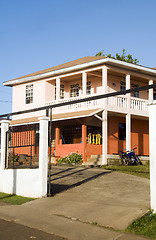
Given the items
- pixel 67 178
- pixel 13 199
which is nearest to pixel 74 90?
pixel 67 178

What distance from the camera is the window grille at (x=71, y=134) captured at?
21.8m

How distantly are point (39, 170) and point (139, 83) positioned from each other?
15.5 metres

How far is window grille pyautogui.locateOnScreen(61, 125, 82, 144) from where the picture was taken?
2178 cm

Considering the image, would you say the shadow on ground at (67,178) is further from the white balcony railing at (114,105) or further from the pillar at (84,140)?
the white balcony railing at (114,105)

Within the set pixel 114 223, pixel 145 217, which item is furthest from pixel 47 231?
pixel 145 217

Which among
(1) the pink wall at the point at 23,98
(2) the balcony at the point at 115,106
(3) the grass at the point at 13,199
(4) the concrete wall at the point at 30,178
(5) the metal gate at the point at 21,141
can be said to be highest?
(1) the pink wall at the point at 23,98

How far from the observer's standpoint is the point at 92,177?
13.6 meters

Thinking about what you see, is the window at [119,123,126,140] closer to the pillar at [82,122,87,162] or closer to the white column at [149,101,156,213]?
the pillar at [82,122,87,162]

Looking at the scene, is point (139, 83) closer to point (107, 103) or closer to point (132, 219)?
point (107, 103)

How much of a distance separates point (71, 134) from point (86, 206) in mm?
13577

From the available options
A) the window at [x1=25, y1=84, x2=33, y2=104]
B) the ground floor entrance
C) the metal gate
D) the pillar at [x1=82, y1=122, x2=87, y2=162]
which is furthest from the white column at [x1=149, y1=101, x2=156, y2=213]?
the window at [x1=25, y1=84, x2=33, y2=104]

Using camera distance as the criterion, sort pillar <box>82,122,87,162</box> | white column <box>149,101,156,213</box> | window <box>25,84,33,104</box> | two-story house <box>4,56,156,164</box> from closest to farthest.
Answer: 1. white column <box>149,101,156,213</box>
2. pillar <box>82,122,87,162</box>
3. two-story house <box>4,56,156,164</box>
4. window <box>25,84,33,104</box>

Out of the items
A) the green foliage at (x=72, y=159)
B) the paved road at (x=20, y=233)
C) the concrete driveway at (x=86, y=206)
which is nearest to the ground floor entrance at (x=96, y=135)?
the green foliage at (x=72, y=159)

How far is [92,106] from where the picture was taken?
20.4m
